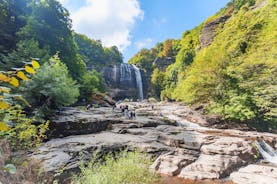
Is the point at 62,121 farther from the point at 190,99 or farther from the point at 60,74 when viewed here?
the point at 190,99

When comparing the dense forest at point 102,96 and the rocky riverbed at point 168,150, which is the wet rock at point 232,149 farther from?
the dense forest at point 102,96

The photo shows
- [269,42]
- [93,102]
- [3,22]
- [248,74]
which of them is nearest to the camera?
[269,42]

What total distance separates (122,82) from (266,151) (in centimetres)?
3483

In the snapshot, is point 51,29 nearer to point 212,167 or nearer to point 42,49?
point 42,49

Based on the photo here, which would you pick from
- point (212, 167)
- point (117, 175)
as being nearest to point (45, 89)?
point (117, 175)

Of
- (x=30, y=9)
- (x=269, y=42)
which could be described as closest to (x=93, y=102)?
(x=30, y=9)

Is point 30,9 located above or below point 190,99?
above

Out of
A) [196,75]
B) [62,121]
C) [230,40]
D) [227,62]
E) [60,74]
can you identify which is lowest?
[62,121]

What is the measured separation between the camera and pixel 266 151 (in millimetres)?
10117

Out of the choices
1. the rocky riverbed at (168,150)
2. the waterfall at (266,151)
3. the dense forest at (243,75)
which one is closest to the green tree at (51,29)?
the rocky riverbed at (168,150)

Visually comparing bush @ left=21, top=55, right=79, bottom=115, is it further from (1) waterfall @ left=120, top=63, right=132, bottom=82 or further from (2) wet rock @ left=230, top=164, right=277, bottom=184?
(1) waterfall @ left=120, top=63, right=132, bottom=82

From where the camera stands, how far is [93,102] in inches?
929

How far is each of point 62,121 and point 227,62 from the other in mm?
14836

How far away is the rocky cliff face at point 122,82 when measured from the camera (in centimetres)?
4222
